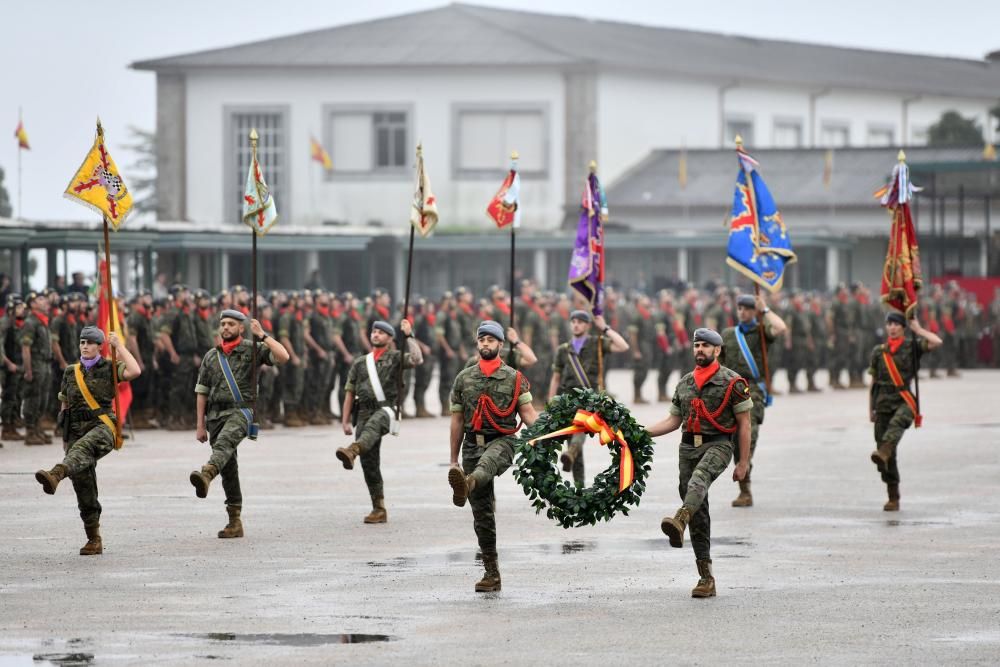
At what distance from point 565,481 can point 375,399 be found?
420 cm

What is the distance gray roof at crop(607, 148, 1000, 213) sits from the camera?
58938mm

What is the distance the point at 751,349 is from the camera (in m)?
19.4

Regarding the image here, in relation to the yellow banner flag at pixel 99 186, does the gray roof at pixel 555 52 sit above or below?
above

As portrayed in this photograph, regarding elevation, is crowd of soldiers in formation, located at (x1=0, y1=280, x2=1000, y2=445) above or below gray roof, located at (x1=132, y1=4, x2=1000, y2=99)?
below

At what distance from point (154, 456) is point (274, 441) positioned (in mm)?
3041

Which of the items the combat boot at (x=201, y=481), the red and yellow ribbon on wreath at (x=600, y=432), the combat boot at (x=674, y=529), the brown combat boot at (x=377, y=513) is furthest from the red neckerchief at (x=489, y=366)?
the brown combat boot at (x=377, y=513)

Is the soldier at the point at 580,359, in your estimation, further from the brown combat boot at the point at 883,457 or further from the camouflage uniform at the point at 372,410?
the brown combat boot at the point at 883,457

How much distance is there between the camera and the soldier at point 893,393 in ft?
60.2

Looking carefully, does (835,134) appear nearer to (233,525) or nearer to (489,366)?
(233,525)

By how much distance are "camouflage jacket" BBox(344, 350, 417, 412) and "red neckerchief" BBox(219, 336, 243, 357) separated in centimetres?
116

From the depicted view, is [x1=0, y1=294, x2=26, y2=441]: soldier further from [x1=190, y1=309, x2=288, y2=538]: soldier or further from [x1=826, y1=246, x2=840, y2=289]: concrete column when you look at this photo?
[x1=826, y1=246, x2=840, y2=289]: concrete column

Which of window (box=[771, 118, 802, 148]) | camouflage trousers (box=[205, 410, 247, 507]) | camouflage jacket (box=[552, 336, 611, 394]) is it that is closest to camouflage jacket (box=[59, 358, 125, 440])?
camouflage trousers (box=[205, 410, 247, 507])

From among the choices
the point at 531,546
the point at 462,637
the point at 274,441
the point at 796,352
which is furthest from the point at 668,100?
the point at 462,637

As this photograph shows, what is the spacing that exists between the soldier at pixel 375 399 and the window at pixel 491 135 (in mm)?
43232
